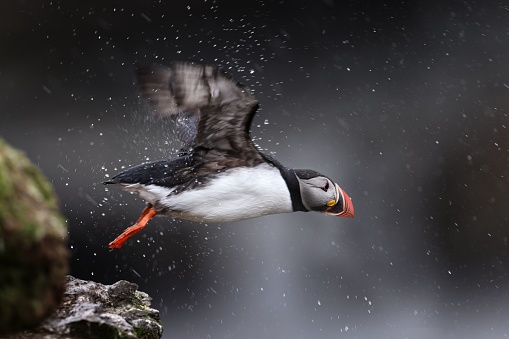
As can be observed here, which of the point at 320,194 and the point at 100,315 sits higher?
the point at 100,315

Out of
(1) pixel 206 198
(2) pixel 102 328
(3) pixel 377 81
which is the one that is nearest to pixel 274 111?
(3) pixel 377 81

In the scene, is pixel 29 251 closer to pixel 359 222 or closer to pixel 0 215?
pixel 0 215

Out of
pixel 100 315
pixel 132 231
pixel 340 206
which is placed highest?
pixel 100 315

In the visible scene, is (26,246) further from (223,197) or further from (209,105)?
(223,197)

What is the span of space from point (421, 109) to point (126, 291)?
8.95ft

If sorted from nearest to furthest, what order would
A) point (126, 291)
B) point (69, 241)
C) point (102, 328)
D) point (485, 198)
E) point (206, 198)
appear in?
1. point (102, 328)
2. point (126, 291)
3. point (206, 198)
4. point (69, 241)
5. point (485, 198)

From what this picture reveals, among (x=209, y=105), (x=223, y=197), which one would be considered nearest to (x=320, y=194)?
(x=223, y=197)

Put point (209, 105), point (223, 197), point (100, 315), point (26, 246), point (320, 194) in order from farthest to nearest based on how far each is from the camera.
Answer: point (320, 194) → point (223, 197) → point (209, 105) → point (100, 315) → point (26, 246)

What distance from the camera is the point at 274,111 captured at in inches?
157

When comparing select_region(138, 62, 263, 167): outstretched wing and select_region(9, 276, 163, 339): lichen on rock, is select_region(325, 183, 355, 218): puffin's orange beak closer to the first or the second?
select_region(138, 62, 263, 167): outstretched wing

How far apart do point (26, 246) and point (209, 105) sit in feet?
4.32

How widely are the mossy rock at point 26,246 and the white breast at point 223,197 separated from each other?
1.35 metres

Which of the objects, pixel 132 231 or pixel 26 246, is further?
pixel 132 231

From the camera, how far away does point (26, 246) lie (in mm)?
835
